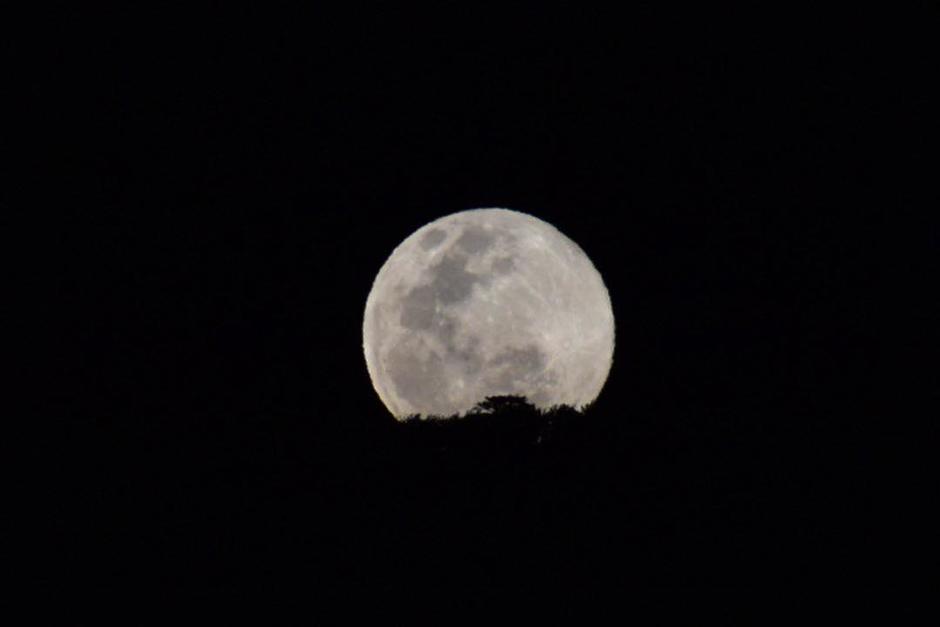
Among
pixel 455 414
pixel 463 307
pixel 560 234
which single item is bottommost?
pixel 455 414

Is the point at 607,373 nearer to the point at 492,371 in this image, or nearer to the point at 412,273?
the point at 492,371

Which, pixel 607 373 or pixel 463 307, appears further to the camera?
pixel 607 373

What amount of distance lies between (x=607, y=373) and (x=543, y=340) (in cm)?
99

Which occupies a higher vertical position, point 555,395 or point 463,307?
point 463,307

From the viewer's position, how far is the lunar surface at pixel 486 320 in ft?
26.9

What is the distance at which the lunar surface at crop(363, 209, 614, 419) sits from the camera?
819cm

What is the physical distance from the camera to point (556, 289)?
842cm

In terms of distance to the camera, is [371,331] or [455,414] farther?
[371,331]

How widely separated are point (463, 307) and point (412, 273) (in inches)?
24.6

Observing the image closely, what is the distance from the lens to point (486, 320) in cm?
818

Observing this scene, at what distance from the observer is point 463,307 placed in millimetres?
8211

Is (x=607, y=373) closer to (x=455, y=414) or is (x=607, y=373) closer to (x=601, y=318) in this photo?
(x=601, y=318)

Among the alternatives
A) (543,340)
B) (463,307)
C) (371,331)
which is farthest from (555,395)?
(371,331)

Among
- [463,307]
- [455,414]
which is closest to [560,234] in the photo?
[463,307]
